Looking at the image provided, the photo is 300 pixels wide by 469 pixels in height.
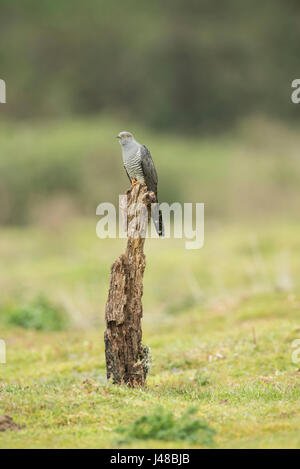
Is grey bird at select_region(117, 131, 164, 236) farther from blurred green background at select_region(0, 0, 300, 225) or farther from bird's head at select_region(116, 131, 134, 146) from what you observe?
blurred green background at select_region(0, 0, 300, 225)

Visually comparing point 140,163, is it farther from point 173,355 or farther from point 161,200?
point 161,200

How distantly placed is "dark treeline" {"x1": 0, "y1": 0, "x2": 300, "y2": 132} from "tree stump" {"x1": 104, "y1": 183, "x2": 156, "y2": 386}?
327ft

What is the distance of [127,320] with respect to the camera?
1152 cm

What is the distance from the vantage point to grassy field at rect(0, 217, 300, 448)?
9266 millimetres

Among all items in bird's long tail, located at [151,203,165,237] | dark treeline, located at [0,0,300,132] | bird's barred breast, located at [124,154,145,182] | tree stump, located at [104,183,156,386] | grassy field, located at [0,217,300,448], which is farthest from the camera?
dark treeline, located at [0,0,300,132]

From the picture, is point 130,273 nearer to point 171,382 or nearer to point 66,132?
point 171,382

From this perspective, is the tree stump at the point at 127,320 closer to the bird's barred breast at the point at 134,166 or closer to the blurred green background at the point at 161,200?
the blurred green background at the point at 161,200

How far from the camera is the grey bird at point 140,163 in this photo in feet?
40.0

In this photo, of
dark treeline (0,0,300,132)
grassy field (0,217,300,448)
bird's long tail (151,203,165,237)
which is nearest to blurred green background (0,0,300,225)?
dark treeline (0,0,300,132)

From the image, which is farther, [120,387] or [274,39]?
[274,39]

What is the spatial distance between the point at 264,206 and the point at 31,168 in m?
27.7

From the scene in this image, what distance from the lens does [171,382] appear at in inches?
518

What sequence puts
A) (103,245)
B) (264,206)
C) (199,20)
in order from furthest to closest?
(199,20)
(264,206)
(103,245)

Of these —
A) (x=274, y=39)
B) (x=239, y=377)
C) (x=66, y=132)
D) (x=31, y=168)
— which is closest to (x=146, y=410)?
(x=239, y=377)
